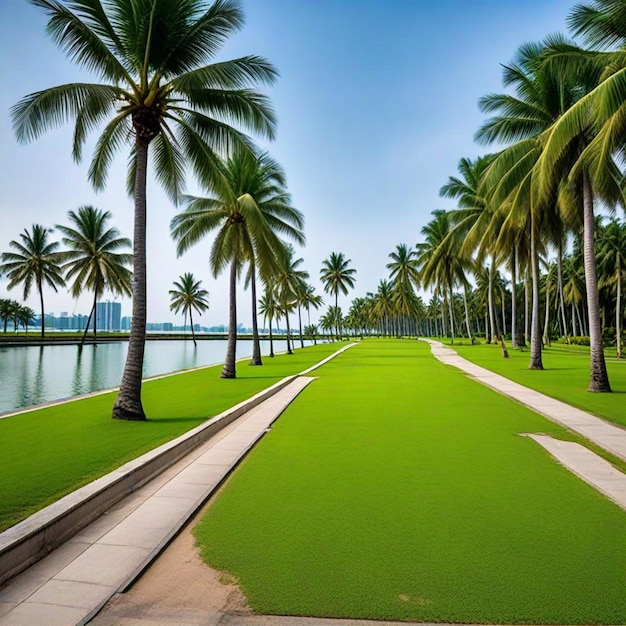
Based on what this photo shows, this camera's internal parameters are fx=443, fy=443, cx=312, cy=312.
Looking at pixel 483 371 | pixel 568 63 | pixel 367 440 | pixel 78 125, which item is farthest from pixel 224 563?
pixel 483 371

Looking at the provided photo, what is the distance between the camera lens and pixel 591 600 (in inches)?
122

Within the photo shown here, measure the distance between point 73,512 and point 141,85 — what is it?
9.41 metres

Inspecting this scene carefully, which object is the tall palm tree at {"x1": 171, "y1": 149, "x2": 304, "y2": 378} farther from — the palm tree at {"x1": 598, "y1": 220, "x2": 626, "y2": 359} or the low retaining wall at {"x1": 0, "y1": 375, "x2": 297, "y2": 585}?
the palm tree at {"x1": 598, "y1": 220, "x2": 626, "y2": 359}

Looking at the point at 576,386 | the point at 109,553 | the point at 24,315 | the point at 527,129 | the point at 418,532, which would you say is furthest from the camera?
the point at 24,315

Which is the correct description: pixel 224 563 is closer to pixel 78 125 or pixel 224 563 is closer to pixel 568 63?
pixel 78 125

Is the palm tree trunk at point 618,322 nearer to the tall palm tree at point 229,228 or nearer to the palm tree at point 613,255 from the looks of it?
the palm tree at point 613,255

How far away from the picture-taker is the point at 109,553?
3807mm

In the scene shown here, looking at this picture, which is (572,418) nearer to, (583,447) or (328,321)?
(583,447)

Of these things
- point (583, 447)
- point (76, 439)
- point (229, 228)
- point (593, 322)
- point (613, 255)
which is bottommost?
point (583, 447)

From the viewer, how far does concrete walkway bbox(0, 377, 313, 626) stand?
304 centimetres

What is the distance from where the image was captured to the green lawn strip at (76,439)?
5.00 metres

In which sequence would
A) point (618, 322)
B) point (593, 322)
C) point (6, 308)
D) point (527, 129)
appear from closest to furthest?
point (593, 322) < point (527, 129) < point (618, 322) < point (6, 308)

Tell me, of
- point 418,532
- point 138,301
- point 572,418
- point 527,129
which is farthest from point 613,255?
point 418,532

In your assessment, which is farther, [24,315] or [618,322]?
[24,315]
